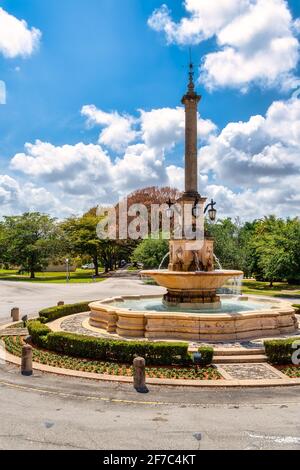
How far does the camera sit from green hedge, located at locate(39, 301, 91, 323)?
1983cm

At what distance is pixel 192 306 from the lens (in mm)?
18844

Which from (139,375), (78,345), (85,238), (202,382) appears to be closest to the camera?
(139,375)

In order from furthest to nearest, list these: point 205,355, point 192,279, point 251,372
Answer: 1. point 192,279
2. point 205,355
3. point 251,372

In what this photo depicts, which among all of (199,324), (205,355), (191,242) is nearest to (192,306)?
(191,242)

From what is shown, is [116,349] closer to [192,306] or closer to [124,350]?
[124,350]

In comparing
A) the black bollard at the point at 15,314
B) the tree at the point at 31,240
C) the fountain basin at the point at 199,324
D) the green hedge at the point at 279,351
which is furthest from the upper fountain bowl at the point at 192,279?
the tree at the point at 31,240

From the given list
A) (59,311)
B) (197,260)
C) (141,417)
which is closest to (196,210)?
(197,260)

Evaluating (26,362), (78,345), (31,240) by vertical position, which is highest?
(31,240)

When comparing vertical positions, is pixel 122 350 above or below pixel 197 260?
below

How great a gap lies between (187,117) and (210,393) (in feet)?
49.8

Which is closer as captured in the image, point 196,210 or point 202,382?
point 202,382

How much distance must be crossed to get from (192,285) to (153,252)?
101ft

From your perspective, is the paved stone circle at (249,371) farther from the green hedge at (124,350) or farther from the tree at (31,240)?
the tree at (31,240)

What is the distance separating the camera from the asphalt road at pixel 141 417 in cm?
739
